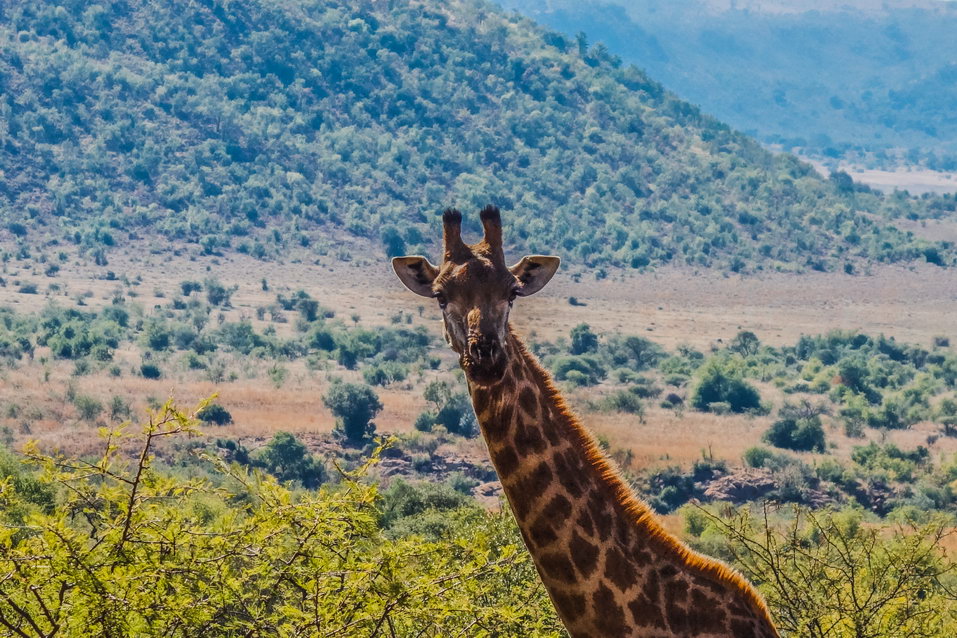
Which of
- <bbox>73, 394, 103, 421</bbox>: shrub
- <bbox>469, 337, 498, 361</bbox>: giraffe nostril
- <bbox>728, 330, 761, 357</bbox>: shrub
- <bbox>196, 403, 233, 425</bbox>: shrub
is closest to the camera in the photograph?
<bbox>469, 337, 498, 361</bbox>: giraffe nostril

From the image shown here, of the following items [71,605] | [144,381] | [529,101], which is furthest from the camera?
[529,101]

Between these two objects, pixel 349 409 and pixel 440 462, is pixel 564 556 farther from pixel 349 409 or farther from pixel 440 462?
pixel 349 409

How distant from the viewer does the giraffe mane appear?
7.16 m

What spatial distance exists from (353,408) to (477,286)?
43737mm

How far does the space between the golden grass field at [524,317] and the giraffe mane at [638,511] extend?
34480 mm

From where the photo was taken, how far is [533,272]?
759 cm

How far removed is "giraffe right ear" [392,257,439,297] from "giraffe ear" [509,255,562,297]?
0.44 meters

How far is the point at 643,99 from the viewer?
156125 millimetres

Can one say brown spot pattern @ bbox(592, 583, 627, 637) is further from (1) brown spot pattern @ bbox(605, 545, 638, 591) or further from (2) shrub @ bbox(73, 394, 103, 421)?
(2) shrub @ bbox(73, 394, 103, 421)

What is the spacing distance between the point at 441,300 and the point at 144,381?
2072 inches

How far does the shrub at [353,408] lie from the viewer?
1943 inches

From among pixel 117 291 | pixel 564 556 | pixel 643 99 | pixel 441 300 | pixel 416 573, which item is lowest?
pixel 117 291

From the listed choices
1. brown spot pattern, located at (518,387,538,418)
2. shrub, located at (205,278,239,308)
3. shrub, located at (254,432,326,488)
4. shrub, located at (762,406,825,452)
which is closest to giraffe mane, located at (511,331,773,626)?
brown spot pattern, located at (518,387,538,418)

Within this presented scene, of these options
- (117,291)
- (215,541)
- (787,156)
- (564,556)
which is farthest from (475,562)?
(787,156)
